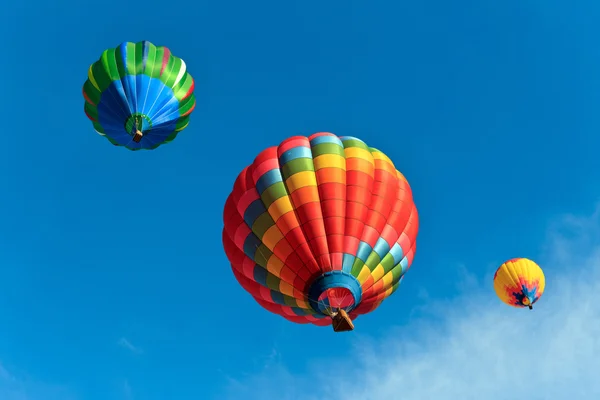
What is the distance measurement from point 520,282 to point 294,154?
1490 centimetres

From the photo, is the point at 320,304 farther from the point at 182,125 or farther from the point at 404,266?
the point at 182,125

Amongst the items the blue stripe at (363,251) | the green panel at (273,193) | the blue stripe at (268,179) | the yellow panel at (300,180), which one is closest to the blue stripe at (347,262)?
the blue stripe at (363,251)

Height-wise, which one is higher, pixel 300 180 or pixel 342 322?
pixel 300 180

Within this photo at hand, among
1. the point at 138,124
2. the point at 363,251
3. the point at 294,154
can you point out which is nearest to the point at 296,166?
the point at 294,154

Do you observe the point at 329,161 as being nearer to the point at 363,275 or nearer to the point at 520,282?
the point at 363,275

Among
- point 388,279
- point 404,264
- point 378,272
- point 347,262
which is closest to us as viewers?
point 347,262

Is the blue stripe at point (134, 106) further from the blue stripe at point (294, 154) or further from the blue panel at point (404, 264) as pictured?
the blue panel at point (404, 264)

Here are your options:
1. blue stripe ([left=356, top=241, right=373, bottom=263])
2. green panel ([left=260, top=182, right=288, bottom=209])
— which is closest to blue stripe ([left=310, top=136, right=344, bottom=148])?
green panel ([left=260, top=182, right=288, bottom=209])

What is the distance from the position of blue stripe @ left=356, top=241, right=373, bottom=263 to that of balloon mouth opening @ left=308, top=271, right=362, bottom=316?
2.14 feet

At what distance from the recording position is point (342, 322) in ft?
45.0

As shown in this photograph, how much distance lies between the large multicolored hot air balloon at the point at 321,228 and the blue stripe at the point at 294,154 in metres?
0.03

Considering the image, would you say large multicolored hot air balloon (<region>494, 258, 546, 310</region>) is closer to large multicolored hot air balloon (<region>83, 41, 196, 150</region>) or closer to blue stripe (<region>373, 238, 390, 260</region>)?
blue stripe (<region>373, 238, 390, 260</region>)

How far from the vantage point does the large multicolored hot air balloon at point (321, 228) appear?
1424 centimetres

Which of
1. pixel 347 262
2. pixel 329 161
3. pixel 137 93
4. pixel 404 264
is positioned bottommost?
pixel 347 262
